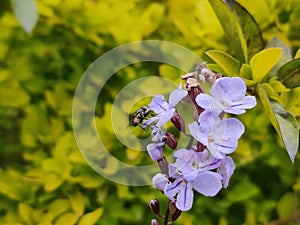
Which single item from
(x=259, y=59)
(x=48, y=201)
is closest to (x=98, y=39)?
(x=48, y=201)

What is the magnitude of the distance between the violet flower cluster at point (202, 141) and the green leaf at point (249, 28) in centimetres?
16

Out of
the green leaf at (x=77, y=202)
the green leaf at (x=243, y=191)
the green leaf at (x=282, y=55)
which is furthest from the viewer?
the green leaf at (x=243, y=191)

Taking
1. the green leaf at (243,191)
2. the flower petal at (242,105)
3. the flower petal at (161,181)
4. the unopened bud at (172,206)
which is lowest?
the green leaf at (243,191)

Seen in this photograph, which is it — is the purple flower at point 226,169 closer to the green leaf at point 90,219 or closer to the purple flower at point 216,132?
the purple flower at point 216,132

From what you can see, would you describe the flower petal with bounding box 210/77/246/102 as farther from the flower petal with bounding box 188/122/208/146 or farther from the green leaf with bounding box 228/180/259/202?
the green leaf with bounding box 228/180/259/202

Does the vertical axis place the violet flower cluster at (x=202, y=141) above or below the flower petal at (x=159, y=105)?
below

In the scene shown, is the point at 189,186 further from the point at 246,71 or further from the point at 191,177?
the point at 246,71

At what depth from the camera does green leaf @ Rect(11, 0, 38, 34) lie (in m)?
0.90

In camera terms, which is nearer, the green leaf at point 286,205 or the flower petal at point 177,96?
the flower petal at point 177,96

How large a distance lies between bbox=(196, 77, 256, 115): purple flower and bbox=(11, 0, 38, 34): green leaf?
1.25ft

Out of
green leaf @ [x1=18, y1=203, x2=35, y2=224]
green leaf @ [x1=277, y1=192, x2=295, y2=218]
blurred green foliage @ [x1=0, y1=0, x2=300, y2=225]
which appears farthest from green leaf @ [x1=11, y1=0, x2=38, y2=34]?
green leaf @ [x1=277, y1=192, x2=295, y2=218]

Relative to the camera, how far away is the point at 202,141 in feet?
1.95

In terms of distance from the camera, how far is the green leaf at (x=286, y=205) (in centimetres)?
108

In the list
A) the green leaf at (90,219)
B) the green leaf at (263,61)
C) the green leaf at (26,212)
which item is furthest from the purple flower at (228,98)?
the green leaf at (26,212)
